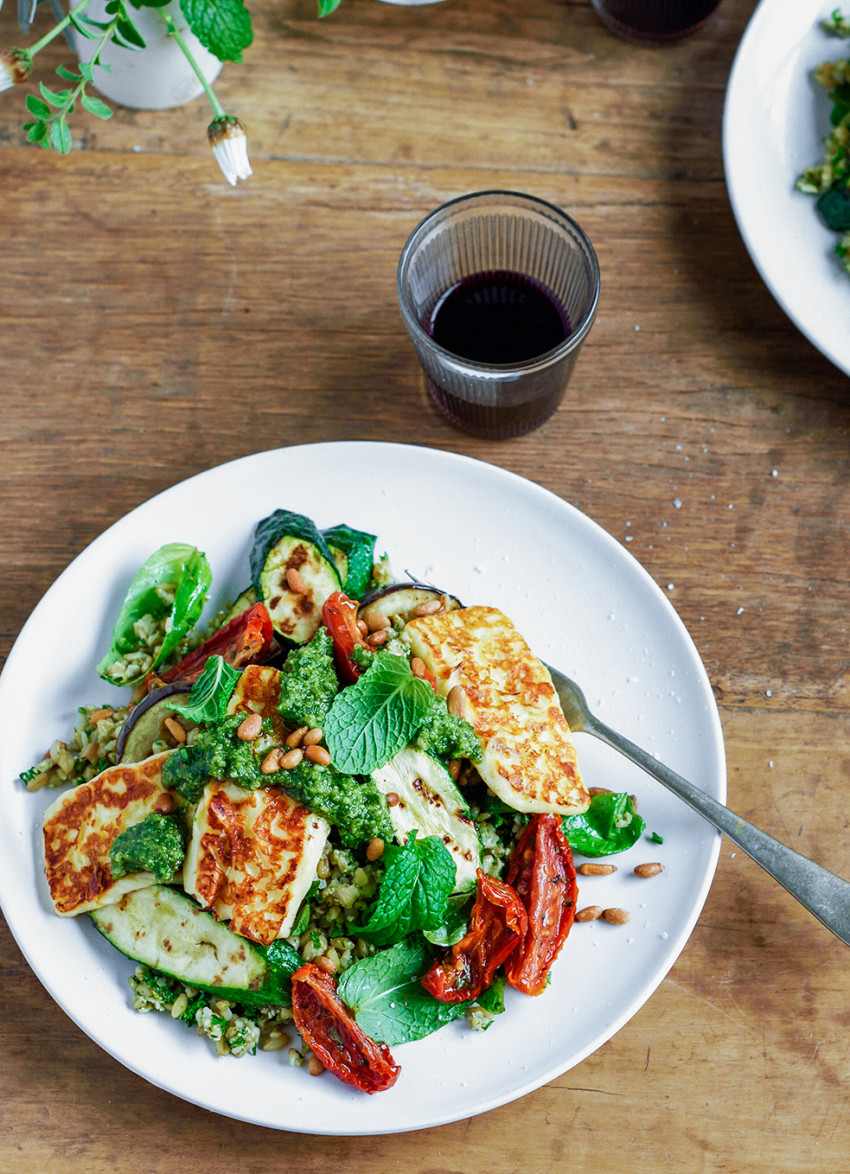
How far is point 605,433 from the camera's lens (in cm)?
309

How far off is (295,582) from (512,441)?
0.97m

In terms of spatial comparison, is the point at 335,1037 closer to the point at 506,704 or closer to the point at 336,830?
the point at 336,830

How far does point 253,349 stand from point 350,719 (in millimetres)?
1499

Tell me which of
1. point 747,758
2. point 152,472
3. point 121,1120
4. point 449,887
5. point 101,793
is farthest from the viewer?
point 152,472

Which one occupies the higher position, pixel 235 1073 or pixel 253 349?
pixel 253 349

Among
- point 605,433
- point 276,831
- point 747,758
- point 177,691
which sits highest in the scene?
point 177,691

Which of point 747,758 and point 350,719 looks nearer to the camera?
point 350,719

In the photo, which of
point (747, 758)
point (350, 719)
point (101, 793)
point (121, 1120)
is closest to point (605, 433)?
point (747, 758)

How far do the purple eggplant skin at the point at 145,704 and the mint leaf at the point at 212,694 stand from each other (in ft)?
0.39

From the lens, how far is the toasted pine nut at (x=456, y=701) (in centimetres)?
234

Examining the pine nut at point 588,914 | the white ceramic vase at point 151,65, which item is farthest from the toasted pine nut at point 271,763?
the white ceramic vase at point 151,65

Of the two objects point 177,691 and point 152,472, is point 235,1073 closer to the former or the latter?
point 177,691

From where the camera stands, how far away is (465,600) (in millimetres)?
2723

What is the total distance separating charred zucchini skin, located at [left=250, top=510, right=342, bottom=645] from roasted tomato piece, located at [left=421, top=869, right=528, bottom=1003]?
782 millimetres
